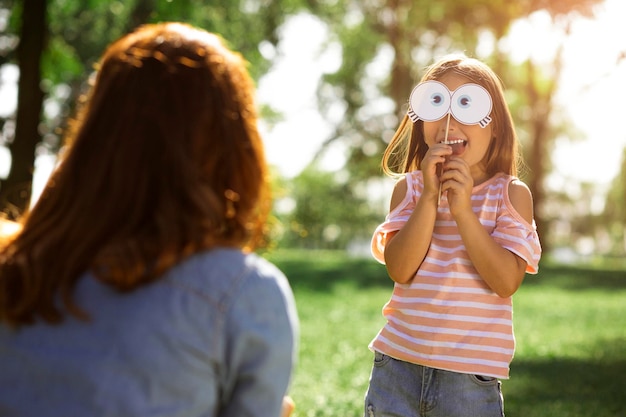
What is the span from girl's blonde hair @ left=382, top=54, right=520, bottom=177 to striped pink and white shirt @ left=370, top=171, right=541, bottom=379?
0.39 ft

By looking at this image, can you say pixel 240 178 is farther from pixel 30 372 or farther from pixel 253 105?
pixel 30 372

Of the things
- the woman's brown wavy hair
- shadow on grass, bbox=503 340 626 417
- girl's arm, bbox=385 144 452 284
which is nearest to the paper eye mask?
girl's arm, bbox=385 144 452 284

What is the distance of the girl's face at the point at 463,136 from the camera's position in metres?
2.65

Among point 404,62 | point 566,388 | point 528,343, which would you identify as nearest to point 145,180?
point 566,388

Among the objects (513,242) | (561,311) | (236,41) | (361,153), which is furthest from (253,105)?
(361,153)

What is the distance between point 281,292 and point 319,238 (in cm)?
5073

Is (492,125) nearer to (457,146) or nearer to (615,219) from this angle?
(457,146)

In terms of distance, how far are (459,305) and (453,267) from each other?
120mm

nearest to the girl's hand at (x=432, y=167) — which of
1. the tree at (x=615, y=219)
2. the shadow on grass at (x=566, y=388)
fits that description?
the shadow on grass at (x=566, y=388)

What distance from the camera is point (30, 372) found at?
1.46 meters

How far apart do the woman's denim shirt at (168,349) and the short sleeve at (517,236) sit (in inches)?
45.9

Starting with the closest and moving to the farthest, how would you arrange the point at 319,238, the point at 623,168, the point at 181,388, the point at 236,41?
the point at 181,388 < the point at 236,41 < the point at 623,168 < the point at 319,238

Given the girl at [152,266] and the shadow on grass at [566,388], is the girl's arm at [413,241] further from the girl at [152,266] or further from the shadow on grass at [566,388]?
the shadow on grass at [566,388]

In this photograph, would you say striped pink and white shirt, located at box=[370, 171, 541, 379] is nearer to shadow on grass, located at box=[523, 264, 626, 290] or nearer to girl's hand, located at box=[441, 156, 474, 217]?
girl's hand, located at box=[441, 156, 474, 217]
